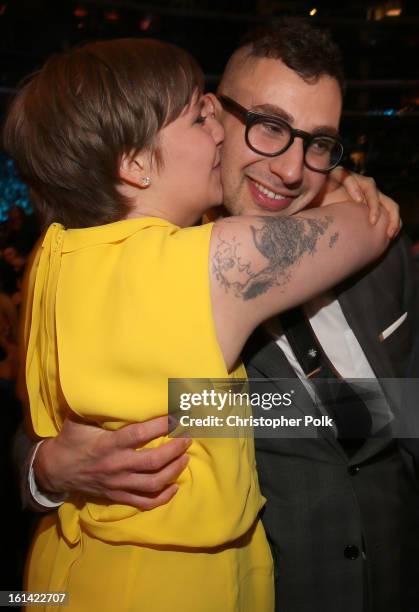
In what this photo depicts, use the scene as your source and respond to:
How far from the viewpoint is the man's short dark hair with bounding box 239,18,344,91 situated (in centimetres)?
135

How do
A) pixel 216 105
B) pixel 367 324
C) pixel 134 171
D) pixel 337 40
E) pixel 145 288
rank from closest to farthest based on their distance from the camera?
pixel 145 288, pixel 134 171, pixel 367 324, pixel 216 105, pixel 337 40

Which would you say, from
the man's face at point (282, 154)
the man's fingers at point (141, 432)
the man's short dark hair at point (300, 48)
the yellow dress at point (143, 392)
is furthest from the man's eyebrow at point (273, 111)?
the man's fingers at point (141, 432)

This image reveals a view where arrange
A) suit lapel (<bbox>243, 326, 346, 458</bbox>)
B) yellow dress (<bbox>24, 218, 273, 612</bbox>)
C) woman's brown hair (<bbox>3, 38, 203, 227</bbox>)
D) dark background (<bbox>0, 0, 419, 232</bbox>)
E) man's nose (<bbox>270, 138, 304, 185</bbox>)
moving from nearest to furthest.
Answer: yellow dress (<bbox>24, 218, 273, 612</bbox>)
woman's brown hair (<bbox>3, 38, 203, 227</bbox>)
suit lapel (<bbox>243, 326, 346, 458</bbox>)
man's nose (<bbox>270, 138, 304, 185</bbox>)
dark background (<bbox>0, 0, 419, 232</bbox>)

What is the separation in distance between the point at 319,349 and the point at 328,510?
38cm

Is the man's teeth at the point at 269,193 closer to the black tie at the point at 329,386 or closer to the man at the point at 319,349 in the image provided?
the man at the point at 319,349

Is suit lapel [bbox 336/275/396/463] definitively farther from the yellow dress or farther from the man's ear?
the man's ear

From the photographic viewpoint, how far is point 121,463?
3.20 feet

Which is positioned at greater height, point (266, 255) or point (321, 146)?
point (321, 146)

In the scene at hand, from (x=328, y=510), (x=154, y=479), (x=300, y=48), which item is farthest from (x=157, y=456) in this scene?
(x=300, y=48)

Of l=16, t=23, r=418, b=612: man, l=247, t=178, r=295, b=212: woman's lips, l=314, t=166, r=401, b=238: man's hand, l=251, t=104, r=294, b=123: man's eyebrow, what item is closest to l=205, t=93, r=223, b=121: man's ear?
l=16, t=23, r=418, b=612: man

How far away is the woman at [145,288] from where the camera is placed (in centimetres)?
89

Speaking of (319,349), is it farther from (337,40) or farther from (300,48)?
(337,40)

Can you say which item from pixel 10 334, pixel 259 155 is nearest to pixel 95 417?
pixel 259 155

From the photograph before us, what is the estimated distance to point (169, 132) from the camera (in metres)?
1.09
